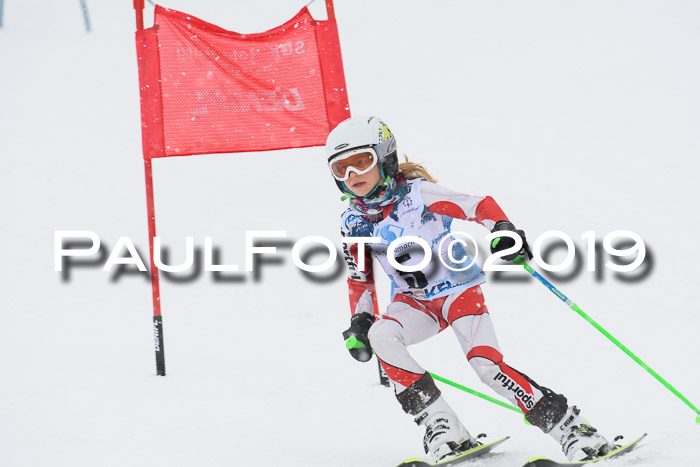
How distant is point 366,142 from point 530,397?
64.0 inches

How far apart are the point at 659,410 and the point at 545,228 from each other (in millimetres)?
4112

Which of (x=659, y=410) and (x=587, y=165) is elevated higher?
(x=587, y=165)

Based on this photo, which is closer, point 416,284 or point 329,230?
point 416,284

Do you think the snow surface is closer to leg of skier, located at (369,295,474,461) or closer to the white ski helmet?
leg of skier, located at (369,295,474,461)

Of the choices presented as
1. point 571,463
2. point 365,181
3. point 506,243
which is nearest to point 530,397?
point 571,463

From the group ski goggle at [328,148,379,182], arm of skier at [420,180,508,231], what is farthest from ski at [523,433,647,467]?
ski goggle at [328,148,379,182]

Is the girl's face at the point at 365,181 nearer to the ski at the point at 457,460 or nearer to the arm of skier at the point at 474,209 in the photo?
the arm of skier at the point at 474,209

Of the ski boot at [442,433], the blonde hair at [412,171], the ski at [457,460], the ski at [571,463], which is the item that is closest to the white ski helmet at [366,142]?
the blonde hair at [412,171]

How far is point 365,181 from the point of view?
4.07 m

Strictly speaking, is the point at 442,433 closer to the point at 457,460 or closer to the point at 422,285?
the point at 457,460

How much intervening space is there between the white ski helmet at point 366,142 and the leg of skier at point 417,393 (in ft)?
2.60

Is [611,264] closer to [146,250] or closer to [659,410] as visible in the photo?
[659,410]

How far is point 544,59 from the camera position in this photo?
15727 mm

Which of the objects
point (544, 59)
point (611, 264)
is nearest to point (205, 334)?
point (611, 264)
